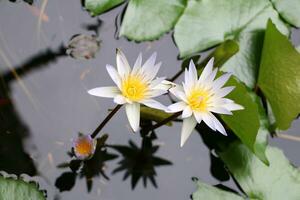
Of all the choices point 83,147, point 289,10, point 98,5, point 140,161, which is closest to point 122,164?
point 140,161

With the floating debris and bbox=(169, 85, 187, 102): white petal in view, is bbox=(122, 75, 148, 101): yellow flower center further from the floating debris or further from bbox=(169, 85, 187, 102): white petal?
the floating debris

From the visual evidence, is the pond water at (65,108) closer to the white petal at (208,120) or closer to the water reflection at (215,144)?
the water reflection at (215,144)

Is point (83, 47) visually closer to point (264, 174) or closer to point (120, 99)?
point (120, 99)

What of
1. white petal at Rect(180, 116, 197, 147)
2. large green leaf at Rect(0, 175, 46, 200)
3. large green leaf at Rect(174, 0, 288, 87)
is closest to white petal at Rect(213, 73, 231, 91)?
white petal at Rect(180, 116, 197, 147)

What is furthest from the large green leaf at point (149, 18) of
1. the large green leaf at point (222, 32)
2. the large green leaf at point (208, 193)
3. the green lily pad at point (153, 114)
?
the large green leaf at point (208, 193)

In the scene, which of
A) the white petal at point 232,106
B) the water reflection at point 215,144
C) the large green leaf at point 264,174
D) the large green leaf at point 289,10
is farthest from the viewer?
the large green leaf at point 289,10
